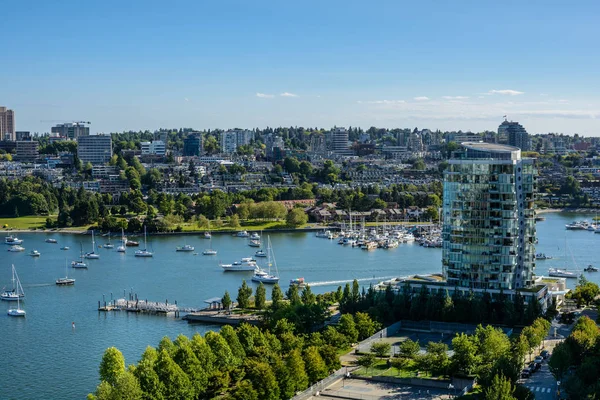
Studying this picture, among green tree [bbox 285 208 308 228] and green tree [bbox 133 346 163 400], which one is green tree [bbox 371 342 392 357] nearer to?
green tree [bbox 133 346 163 400]

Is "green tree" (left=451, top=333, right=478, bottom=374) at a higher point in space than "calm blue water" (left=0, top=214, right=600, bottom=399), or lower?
higher

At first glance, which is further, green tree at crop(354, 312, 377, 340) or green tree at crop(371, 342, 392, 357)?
green tree at crop(354, 312, 377, 340)

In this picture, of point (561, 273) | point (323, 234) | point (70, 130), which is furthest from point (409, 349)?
point (70, 130)

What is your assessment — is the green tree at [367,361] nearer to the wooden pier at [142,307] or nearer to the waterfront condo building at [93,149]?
the wooden pier at [142,307]

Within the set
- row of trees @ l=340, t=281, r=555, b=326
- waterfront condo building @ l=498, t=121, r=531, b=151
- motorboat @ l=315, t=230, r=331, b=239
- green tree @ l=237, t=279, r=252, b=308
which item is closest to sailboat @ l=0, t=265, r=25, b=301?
green tree @ l=237, t=279, r=252, b=308

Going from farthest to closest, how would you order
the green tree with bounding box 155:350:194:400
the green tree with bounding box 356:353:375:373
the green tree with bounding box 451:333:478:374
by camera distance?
the green tree with bounding box 356:353:375:373
the green tree with bounding box 451:333:478:374
the green tree with bounding box 155:350:194:400

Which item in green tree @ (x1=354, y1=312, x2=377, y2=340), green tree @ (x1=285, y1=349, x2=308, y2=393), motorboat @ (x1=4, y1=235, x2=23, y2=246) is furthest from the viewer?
motorboat @ (x1=4, y1=235, x2=23, y2=246)

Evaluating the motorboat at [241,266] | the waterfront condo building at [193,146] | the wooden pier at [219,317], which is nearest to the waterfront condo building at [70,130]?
the waterfront condo building at [193,146]

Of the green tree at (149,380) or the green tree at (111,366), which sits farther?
the green tree at (111,366)
